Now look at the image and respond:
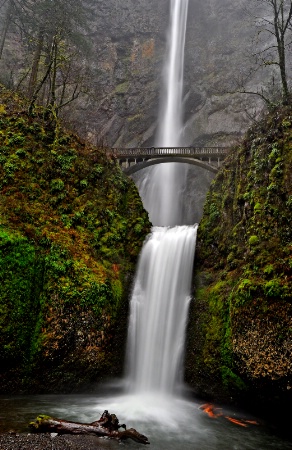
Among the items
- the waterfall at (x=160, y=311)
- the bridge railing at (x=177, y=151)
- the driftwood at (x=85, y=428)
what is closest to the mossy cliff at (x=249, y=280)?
the waterfall at (x=160, y=311)

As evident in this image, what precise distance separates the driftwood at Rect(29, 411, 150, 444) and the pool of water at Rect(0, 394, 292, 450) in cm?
20

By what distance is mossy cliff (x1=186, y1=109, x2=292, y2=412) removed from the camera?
8547 mm

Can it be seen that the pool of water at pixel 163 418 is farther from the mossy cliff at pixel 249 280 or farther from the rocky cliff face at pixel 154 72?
the rocky cliff face at pixel 154 72

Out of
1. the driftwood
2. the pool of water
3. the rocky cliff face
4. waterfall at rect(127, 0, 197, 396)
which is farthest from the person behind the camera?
the rocky cliff face

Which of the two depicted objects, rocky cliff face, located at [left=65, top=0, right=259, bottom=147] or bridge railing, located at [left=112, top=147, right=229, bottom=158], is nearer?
bridge railing, located at [left=112, top=147, right=229, bottom=158]

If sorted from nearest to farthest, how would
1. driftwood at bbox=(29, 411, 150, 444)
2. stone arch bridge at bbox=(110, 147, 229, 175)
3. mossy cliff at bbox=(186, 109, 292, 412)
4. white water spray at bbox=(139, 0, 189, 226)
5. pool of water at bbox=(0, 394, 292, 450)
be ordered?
1. driftwood at bbox=(29, 411, 150, 444)
2. pool of water at bbox=(0, 394, 292, 450)
3. mossy cliff at bbox=(186, 109, 292, 412)
4. stone arch bridge at bbox=(110, 147, 229, 175)
5. white water spray at bbox=(139, 0, 189, 226)

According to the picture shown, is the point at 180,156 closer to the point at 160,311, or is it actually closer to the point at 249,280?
the point at 160,311

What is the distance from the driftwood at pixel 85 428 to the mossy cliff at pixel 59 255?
3392 millimetres

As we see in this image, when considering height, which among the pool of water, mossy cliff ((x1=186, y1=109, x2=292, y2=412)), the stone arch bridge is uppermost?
the stone arch bridge

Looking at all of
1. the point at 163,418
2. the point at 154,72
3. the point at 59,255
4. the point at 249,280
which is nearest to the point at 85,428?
the point at 163,418

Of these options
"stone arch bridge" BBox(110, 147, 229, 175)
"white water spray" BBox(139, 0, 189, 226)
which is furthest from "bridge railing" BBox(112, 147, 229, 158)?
"white water spray" BBox(139, 0, 189, 226)

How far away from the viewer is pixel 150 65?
149 ft

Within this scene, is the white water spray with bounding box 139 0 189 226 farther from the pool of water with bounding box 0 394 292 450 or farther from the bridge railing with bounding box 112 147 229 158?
the pool of water with bounding box 0 394 292 450

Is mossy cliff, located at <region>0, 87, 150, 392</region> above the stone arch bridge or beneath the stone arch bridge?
beneath
